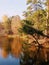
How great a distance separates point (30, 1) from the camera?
34.2 metres

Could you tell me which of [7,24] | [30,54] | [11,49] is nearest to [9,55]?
[30,54]

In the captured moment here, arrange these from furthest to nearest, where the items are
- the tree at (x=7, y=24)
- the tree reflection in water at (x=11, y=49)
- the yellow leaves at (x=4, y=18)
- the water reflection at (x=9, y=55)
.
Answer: the yellow leaves at (x=4, y=18) < the tree at (x=7, y=24) < the tree reflection in water at (x=11, y=49) < the water reflection at (x=9, y=55)

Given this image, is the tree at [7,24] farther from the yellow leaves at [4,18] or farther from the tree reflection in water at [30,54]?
the tree reflection in water at [30,54]

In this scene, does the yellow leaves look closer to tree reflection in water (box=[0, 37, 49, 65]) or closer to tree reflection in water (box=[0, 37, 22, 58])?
tree reflection in water (box=[0, 37, 22, 58])

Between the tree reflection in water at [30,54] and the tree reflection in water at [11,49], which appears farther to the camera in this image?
the tree reflection in water at [11,49]

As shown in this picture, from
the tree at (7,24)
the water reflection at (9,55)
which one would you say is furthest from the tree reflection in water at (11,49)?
the tree at (7,24)

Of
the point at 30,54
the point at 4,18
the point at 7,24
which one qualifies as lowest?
the point at 7,24

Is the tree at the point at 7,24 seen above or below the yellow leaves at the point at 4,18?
below

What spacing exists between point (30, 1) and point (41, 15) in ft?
9.58

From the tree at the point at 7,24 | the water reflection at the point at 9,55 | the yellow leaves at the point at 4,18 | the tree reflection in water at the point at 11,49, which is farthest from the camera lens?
the yellow leaves at the point at 4,18

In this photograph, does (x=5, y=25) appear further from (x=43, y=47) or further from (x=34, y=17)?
(x=43, y=47)

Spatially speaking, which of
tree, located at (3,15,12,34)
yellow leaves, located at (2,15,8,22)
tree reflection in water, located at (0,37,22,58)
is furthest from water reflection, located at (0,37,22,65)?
yellow leaves, located at (2,15,8,22)

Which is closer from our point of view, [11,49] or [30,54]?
[30,54]

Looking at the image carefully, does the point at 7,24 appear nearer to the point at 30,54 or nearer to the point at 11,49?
the point at 11,49
